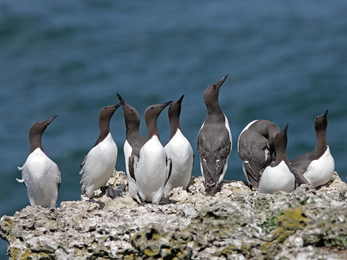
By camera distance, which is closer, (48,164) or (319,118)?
(48,164)

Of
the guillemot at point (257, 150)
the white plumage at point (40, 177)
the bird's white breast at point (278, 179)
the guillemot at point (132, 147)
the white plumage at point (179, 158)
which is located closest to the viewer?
the bird's white breast at point (278, 179)

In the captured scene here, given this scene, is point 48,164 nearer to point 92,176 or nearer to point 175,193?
point 92,176

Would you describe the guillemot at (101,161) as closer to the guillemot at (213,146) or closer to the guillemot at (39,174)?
the guillemot at (39,174)

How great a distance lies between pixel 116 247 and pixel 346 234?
2.42 metres

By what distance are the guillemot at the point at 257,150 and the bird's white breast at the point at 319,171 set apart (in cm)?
68

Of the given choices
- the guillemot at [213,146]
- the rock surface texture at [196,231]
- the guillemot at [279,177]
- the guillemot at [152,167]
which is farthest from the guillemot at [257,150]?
the rock surface texture at [196,231]

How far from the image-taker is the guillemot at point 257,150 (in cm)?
803

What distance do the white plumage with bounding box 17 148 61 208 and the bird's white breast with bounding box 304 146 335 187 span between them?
4.05 meters

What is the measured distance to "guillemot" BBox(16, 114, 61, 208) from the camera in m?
7.21

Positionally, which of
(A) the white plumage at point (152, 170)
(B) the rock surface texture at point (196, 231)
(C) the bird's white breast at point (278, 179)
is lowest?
(B) the rock surface texture at point (196, 231)

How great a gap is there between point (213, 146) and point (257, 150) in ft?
2.45

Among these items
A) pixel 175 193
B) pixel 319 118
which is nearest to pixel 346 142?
pixel 319 118

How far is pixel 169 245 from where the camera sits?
194 inches

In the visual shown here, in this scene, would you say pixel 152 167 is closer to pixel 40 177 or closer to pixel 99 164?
pixel 99 164
